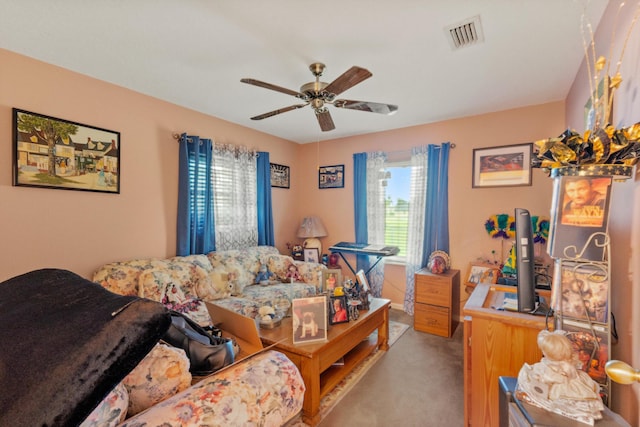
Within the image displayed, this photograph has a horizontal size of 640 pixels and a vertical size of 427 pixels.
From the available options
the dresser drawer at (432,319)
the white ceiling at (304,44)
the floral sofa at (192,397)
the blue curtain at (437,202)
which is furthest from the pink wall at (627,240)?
the blue curtain at (437,202)

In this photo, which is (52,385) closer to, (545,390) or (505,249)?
(545,390)

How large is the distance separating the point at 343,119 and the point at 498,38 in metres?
1.88

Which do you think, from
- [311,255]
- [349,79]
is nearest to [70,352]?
[349,79]

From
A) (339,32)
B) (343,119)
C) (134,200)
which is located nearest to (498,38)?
(339,32)

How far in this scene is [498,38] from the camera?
6.13 feet

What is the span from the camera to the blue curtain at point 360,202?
13.5 feet

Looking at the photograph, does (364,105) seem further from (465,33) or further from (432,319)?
(432,319)

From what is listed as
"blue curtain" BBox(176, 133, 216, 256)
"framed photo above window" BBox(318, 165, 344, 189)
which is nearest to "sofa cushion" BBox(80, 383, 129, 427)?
"blue curtain" BBox(176, 133, 216, 256)

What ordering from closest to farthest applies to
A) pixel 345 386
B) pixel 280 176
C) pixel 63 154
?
pixel 345 386, pixel 63 154, pixel 280 176

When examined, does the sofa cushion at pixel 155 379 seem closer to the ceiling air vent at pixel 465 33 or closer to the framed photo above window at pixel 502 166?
the ceiling air vent at pixel 465 33

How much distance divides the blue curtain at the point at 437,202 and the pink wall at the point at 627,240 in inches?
81.8

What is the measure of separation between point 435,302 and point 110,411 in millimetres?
2987

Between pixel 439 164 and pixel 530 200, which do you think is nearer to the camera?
pixel 530 200

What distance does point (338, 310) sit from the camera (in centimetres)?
221
